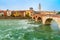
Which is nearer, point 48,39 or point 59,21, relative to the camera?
point 48,39

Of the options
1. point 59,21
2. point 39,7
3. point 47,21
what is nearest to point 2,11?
point 39,7

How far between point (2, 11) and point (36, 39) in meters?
93.2

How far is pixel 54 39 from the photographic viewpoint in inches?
774

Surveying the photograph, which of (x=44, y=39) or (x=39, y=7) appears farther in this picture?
(x=39, y=7)

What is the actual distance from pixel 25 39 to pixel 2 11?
93.1 metres

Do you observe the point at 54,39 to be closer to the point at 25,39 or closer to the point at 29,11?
the point at 25,39

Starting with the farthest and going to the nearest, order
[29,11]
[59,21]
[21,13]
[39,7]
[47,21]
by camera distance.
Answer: [21,13]
[29,11]
[39,7]
[47,21]
[59,21]

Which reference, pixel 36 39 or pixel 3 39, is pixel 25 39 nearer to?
pixel 36 39

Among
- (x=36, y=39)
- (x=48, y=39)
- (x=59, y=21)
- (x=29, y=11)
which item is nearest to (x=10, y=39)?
(x=36, y=39)

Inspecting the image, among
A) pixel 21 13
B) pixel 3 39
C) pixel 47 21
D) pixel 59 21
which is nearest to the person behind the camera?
pixel 3 39

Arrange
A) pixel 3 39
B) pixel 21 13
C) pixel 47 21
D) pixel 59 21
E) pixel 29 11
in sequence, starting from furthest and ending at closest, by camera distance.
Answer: pixel 21 13
pixel 29 11
pixel 47 21
pixel 59 21
pixel 3 39

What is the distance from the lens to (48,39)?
64.2ft

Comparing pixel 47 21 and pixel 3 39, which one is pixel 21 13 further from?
pixel 3 39

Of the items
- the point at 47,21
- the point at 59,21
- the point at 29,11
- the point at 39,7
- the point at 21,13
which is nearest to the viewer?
the point at 59,21
